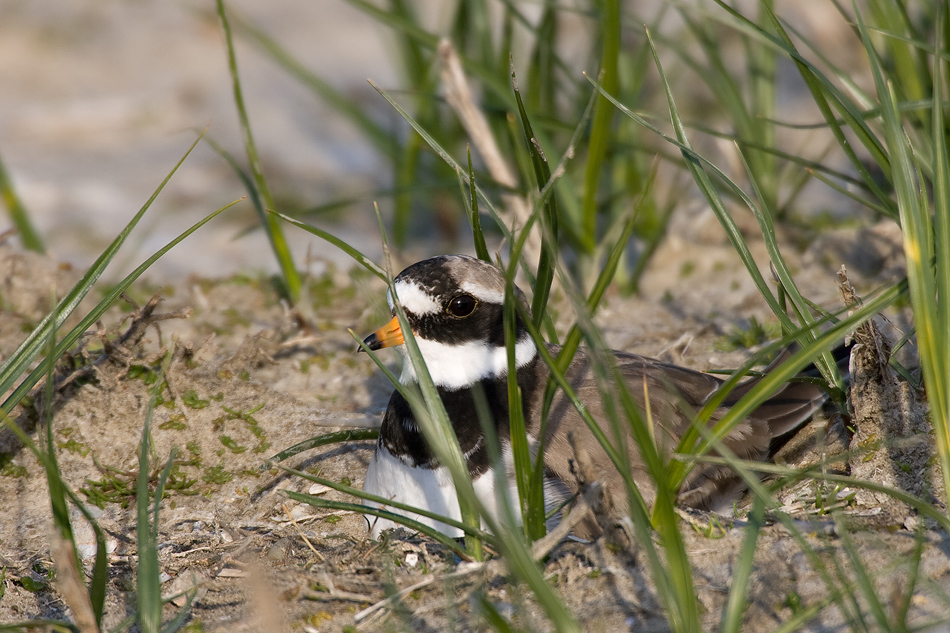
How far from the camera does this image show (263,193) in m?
4.18

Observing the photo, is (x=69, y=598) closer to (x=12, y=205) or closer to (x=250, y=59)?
(x=12, y=205)

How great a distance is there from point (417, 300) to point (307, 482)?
2.85ft

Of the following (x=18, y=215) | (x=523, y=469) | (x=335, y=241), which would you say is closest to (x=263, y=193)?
(x=335, y=241)

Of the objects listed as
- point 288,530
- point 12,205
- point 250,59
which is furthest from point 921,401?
point 250,59

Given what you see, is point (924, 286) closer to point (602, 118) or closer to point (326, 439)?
point (326, 439)

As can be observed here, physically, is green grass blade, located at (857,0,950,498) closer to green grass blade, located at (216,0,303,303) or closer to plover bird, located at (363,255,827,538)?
plover bird, located at (363,255,827,538)

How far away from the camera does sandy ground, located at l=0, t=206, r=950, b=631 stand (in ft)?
7.84

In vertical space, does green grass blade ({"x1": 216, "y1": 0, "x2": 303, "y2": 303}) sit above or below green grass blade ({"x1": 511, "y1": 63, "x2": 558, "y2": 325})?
above

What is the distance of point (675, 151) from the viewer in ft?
20.4

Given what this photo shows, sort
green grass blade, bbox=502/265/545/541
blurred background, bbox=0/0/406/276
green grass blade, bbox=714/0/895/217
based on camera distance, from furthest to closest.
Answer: blurred background, bbox=0/0/406/276 → green grass blade, bbox=714/0/895/217 → green grass blade, bbox=502/265/545/541

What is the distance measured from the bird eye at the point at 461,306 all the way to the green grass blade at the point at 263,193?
1257 millimetres

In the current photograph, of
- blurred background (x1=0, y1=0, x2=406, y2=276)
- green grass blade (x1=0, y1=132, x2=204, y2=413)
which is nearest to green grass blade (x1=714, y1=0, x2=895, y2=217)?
green grass blade (x1=0, y1=132, x2=204, y2=413)

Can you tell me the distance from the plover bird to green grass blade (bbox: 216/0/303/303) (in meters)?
1.22

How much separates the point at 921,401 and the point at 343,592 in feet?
6.58
